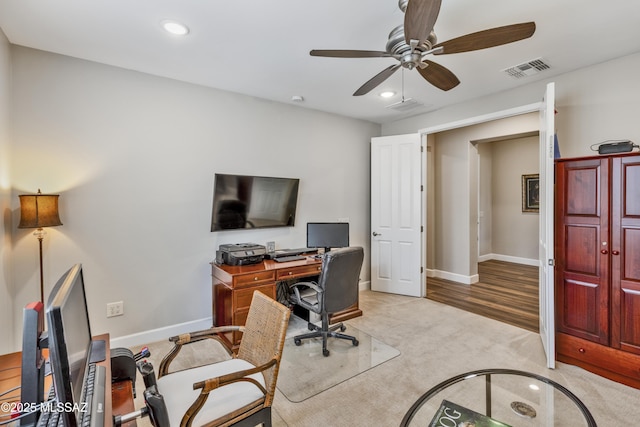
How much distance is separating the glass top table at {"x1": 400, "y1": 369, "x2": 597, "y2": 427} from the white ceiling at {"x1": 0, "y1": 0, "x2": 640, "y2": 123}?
2.34 m

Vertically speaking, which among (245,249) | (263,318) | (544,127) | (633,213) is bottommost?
(263,318)

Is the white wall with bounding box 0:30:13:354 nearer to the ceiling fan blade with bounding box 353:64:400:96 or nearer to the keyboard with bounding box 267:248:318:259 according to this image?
the keyboard with bounding box 267:248:318:259

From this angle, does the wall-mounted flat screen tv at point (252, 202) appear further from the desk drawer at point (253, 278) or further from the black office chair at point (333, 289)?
the black office chair at point (333, 289)

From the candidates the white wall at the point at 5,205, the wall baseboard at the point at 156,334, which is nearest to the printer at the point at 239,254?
the wall baseboard at the point at 156,334

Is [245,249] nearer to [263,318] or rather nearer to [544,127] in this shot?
[263,318]

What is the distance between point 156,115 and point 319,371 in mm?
2878

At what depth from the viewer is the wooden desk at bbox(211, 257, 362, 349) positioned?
286cm

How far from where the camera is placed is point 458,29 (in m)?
2.32

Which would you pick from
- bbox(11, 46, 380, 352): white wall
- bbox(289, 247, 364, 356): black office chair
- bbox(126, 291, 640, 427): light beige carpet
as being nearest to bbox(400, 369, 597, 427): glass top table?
bbox(126, 291, 640, 427): light beige carpet

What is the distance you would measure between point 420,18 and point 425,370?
251cm

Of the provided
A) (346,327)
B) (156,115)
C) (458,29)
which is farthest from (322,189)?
(458,29)

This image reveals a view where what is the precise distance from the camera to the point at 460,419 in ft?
4.77

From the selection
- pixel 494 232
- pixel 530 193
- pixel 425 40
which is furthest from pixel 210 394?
pixel 494 232

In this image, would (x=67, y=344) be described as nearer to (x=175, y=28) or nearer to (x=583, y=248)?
(x=175, y=28)
